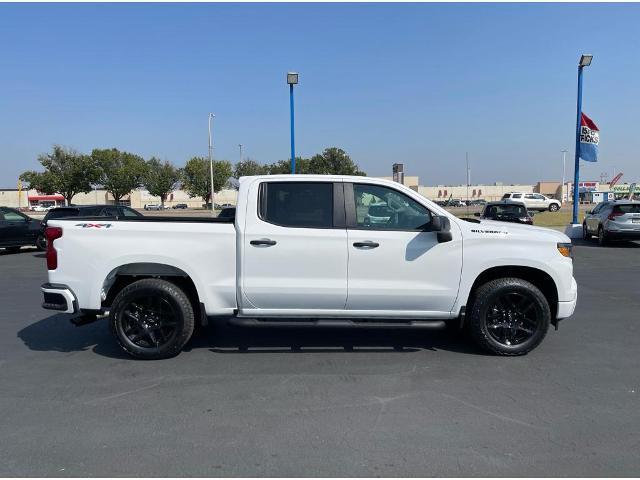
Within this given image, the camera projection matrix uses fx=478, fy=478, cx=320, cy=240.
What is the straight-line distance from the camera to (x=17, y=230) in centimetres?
1541

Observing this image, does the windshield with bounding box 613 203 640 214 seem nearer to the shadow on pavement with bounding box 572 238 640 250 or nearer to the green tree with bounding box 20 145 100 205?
the shadow on pavement with bounding box 572 238 640 250

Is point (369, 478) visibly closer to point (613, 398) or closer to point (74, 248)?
point (613, 398)

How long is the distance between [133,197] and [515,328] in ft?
342

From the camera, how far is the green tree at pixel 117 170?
2168 inches

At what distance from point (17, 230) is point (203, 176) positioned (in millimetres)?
53031

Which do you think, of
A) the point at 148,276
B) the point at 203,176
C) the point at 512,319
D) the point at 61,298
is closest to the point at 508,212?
the point at 512,319

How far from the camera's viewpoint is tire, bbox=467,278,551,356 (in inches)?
195

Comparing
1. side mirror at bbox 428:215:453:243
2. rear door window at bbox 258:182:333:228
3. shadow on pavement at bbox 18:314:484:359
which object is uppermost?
rear door window at bbox 258:182:333:228

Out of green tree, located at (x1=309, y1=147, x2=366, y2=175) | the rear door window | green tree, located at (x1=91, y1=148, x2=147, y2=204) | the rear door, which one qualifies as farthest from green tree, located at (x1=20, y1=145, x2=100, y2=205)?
the rear door window

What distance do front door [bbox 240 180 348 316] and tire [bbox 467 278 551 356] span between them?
1.44 meters

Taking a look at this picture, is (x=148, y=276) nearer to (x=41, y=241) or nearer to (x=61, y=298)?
(x=61, y=298)

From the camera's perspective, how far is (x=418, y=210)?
5.03 metres

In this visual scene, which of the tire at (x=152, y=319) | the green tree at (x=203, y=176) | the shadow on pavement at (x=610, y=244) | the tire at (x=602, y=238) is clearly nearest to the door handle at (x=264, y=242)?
the tire at (x=152, y=319)

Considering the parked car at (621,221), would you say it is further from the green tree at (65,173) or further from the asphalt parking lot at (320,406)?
the green tree at (65,173)
